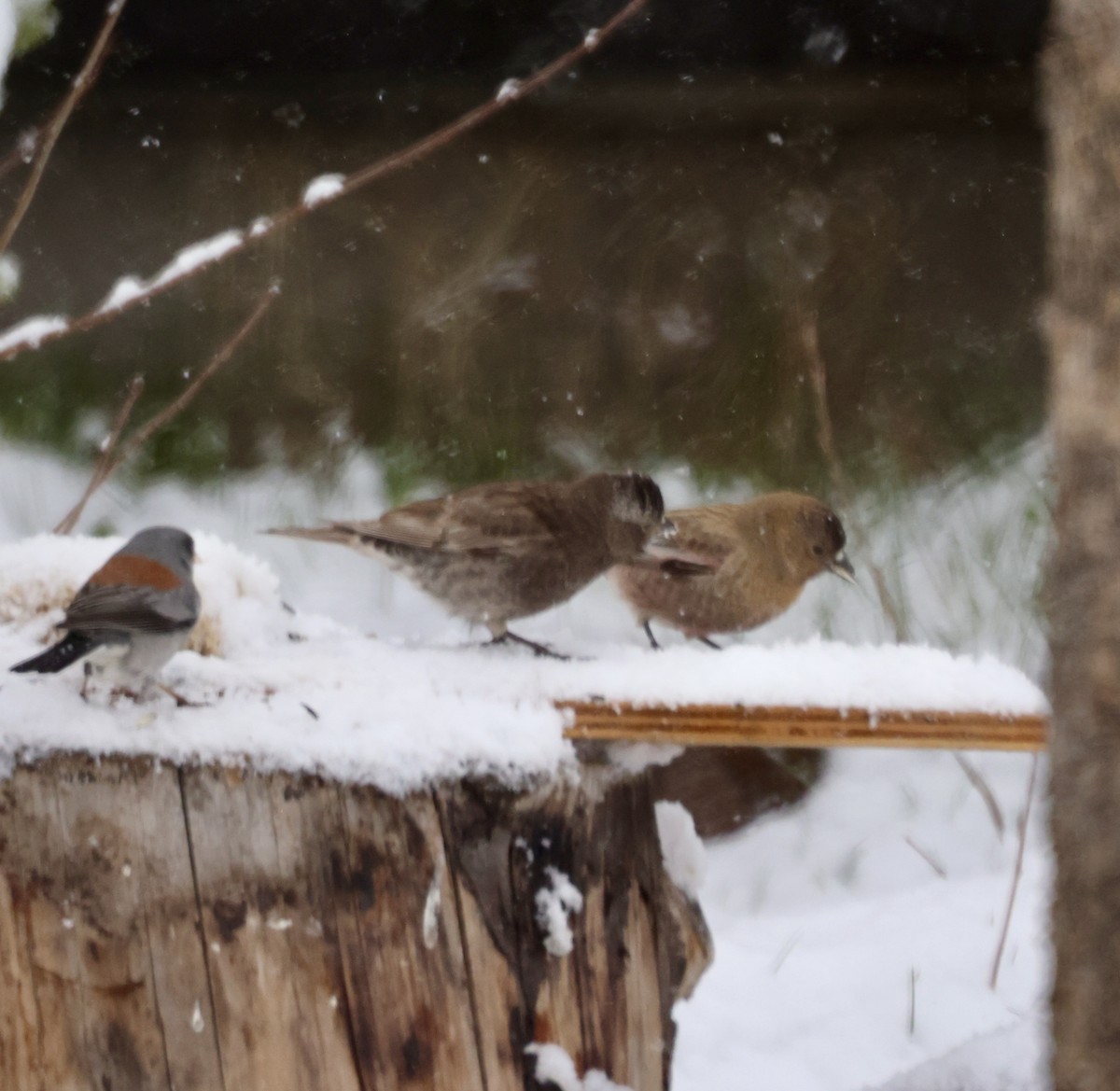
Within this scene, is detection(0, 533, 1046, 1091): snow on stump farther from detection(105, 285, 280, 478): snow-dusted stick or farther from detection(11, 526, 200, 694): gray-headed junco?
detection(105, 285, 280, 478): snow-dusted stick

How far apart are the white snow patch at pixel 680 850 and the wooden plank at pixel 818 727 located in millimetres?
389

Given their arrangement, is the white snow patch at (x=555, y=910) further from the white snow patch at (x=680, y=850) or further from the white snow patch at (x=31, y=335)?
the white snow patch at (x=31, y=335)

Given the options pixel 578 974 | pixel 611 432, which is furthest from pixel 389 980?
pixel 611 432

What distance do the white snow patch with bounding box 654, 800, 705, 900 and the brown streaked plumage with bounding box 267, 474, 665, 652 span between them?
1.76ft

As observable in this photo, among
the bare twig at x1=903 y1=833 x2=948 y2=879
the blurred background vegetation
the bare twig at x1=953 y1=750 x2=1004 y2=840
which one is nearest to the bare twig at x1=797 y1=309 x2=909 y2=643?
the blurred background vegetation

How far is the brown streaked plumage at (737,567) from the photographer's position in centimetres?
326

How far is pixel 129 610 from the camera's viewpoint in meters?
1.81

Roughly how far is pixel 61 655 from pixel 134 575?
16cm

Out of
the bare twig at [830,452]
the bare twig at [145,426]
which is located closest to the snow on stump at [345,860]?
the bare twig at [145,426]

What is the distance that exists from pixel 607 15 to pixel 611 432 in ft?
4.08

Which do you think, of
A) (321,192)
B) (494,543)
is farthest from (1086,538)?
(494,543)

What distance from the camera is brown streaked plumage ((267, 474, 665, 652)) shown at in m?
2.65

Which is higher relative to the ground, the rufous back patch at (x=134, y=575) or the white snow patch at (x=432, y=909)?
the rufous back patch at (x=134, y=575)

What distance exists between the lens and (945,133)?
15.1 feet
